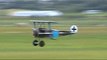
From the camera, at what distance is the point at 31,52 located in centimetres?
3128

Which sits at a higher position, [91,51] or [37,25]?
[37,25]

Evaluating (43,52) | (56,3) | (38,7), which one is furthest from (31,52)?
(56,3)

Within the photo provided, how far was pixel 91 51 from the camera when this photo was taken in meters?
32.1

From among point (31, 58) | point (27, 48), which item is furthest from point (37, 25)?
point (27, 48)

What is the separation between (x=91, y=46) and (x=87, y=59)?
32.5 ft

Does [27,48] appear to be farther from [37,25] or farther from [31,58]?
[37,25]

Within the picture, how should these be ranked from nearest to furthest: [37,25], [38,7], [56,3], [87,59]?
[37,25], [87,59], [38,7], [56,3]

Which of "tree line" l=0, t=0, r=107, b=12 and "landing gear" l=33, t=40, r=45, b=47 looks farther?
"tree line" l=0, t=0, r=107, b=12

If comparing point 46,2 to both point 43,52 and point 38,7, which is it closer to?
point 38,7

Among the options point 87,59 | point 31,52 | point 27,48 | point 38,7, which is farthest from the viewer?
point 38,7

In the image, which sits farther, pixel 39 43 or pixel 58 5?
pixel 58 5

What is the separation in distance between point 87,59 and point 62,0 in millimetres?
141646

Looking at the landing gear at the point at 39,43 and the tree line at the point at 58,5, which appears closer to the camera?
the landing gear at the point at 39,43

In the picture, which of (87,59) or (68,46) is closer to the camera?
(87,59)
